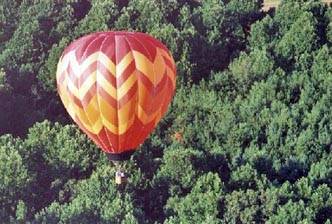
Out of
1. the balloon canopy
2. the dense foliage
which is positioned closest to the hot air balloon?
the balloon canopy

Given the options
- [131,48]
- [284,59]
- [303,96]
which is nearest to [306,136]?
[303,96]

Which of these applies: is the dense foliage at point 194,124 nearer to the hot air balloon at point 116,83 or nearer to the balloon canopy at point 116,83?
the hot air balloon at point 116,83

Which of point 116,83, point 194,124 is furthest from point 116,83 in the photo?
point 194,124

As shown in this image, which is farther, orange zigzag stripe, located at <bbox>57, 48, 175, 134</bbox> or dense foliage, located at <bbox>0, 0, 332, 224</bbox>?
dense foliage, located at <bbox>0, 0, 332, 224</bbox>

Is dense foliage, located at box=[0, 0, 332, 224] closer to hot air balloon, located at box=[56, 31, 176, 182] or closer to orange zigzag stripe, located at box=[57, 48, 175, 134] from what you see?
hot air balloon, located at box=[56, 31, 176, 182]

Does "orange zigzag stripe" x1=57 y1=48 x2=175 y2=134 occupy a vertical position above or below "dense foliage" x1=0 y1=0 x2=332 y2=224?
above

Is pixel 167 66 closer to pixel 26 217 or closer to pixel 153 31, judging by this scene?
pixel 26 217

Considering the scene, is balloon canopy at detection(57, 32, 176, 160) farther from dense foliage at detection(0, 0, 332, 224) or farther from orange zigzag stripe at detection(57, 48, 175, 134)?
dense foliage at detection(0, 0, 332, 224)
